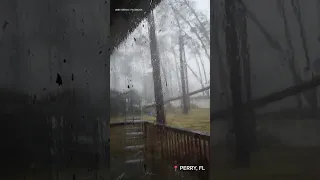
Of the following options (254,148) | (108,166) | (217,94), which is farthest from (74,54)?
(254,148)

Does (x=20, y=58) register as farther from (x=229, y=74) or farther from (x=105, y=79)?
(x=229, y=74)

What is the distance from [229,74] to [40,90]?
3.62ft

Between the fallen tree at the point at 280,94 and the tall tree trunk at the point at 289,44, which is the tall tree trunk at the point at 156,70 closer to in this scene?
the fallen tree at the point at 280,94

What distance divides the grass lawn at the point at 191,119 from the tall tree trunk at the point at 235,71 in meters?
0.19

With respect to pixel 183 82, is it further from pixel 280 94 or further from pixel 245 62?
pixel 280 94

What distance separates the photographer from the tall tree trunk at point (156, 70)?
5.12 ft

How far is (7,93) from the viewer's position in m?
1.47

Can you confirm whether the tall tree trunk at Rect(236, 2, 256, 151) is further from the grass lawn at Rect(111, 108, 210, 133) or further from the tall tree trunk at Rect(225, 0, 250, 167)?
the grass lawn at Rect(111, 108, 210, 133)

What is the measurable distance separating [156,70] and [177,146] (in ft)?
1.51

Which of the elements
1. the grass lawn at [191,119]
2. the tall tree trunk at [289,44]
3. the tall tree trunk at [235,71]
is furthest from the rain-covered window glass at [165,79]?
the tall tree trunk at [289,44]

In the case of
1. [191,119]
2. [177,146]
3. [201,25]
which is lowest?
[177,146]

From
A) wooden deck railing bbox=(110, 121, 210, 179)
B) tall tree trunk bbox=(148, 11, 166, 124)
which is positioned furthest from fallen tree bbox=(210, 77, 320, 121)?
tall tree trunk bbox=(148, 11, 166, 124)

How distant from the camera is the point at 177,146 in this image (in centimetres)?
A: 159

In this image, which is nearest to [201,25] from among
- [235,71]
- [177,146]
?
[235,71]
